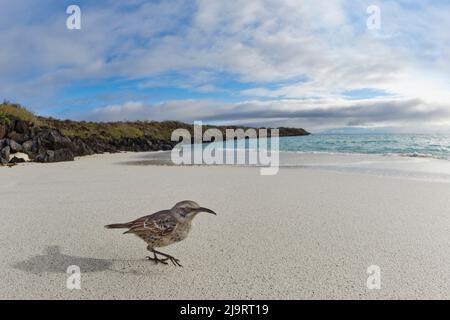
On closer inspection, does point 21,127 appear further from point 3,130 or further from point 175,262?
point 175,262

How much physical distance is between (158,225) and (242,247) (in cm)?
98

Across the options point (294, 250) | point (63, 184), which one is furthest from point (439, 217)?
point (63, 184)

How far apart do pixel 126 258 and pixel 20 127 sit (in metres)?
16.8

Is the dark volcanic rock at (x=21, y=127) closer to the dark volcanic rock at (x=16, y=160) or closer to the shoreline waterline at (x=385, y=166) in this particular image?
the dark volcanic rock at (x=16, y=160)

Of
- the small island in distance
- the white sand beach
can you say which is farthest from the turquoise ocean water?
the white sand beach

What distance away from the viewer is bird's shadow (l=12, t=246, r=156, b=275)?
9.51 feet

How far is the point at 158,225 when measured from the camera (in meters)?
2.79

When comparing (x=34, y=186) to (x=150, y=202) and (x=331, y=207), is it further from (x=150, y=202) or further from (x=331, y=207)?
(x=331, y=207)

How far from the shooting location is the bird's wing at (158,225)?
110 inches

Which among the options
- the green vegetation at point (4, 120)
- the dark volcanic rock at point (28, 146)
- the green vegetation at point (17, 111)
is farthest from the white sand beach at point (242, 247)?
the green vegetation at point (17, 111)

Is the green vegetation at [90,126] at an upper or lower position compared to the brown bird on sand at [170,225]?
upper

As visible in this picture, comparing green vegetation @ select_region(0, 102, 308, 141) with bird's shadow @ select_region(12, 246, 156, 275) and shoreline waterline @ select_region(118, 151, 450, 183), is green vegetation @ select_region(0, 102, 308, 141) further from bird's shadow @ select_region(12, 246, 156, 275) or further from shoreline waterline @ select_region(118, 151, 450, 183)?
bird's shadow @ select_region(12, 246, 156, 275)

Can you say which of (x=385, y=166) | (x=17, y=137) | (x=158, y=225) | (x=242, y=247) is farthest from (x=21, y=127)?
(x=158, y=225)

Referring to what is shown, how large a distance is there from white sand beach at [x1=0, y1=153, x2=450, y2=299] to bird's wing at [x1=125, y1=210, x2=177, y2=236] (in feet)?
1.08
